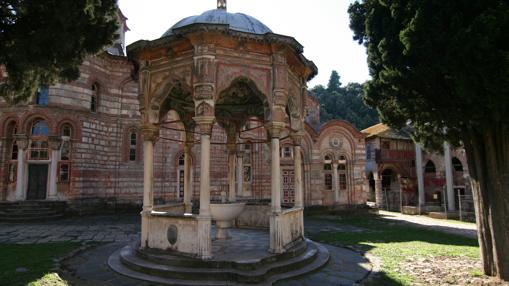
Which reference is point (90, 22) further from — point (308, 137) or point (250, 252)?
point (308, 137)

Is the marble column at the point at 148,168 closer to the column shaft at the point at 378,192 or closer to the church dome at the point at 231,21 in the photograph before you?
the church dome at the point at 231,21

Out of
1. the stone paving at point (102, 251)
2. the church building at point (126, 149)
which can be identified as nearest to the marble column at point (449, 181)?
A: the church building at point (126, 149)

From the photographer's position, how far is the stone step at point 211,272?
659cm

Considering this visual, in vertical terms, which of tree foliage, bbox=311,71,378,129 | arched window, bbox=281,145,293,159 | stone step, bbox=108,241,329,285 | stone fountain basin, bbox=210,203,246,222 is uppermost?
tree foliage, bbox=311,71,378,129

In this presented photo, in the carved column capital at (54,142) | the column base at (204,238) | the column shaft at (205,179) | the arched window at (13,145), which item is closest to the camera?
the column base at (204,238)

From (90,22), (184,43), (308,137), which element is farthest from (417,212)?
(90,22)

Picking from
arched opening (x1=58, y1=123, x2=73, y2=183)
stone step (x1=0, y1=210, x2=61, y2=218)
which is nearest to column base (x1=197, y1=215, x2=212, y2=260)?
stone step (x1=0, y1=210, x2=61, y2=218)

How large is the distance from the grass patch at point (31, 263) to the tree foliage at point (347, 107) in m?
41.2

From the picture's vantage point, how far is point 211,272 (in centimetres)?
669

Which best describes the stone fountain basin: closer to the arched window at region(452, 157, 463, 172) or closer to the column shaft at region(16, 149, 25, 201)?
the column shaft at region(16, 149, 25, 201)

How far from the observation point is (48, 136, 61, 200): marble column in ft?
62.7

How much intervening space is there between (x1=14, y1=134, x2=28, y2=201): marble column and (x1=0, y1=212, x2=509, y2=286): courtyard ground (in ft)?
14.1

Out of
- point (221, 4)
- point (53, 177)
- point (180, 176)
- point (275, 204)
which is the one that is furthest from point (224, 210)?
point (53, 177)

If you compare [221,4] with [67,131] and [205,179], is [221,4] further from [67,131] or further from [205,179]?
[67,131]
